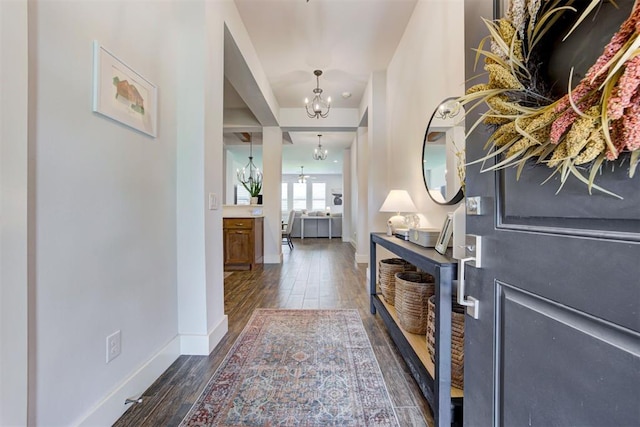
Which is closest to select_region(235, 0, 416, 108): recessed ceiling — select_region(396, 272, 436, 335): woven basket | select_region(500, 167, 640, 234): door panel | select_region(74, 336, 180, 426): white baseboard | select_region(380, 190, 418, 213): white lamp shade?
select_region(380, 190, 418, 213): white lamp shade

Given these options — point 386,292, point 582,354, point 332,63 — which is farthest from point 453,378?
point 332,63

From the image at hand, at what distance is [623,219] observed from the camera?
48 cm

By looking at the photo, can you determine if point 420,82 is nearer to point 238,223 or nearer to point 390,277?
point 390,277

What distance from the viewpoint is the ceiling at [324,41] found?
8.69ft

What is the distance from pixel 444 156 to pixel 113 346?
2.26 meters

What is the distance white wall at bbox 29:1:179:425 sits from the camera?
1007 mm

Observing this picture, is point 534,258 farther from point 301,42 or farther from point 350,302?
point 301,42

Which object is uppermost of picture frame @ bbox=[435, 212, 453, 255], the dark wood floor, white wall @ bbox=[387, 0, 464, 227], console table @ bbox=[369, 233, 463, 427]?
white wall @ bbox=[387, 0, 464, 227]

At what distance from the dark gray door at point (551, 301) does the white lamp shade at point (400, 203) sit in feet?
5.54

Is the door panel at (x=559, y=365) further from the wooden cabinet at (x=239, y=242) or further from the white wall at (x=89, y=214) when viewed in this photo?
the wooden cabinet at (x=239, y=242)

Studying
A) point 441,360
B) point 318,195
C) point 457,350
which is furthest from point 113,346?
point 318,195

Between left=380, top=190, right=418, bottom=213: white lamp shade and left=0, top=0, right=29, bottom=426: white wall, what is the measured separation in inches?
93.6

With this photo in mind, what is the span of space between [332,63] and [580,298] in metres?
3.83

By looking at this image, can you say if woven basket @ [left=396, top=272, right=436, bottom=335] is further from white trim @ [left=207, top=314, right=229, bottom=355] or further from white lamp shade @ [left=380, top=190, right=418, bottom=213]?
white trim @ [left=207, top=314, right=229, bottom=355]
